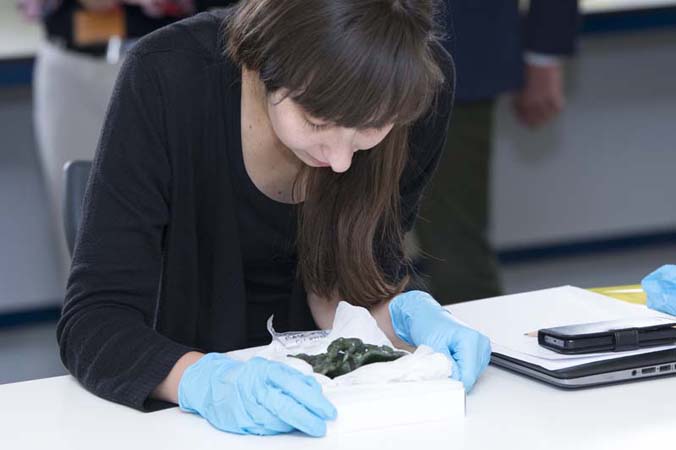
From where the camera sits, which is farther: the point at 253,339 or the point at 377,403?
the point at 253,339

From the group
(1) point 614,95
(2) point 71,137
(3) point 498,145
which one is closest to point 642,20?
(1) point 614,95

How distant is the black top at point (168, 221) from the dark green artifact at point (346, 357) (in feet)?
0.59

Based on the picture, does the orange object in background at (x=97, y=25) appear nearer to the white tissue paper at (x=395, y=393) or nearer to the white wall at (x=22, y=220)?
the white wall at (x=22, y=220)

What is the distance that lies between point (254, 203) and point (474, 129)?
1338 millimetres

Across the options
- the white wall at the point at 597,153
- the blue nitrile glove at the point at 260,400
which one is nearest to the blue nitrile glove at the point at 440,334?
the blue nitrile glove at the point at 260,400

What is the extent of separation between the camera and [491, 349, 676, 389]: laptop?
4.10ft

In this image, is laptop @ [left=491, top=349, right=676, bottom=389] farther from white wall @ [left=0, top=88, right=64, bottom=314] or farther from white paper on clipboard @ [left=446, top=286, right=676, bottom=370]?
white wall @ [left=0, top=88, right=64, bottom=314]

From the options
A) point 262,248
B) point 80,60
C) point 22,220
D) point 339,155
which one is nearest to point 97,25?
point 80,60

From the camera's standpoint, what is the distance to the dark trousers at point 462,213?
110 inches

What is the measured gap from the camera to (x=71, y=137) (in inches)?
110

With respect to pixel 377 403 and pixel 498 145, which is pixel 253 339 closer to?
pixel 377 403

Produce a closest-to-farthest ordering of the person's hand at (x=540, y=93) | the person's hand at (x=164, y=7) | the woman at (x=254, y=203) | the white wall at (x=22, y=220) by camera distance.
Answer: the woman at (x=254, y=203)
the person's hand at (x=164, y=7)
the person's hand at (x=540, y=93)
the white wall at (x=22, y=220)

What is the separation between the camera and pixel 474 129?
281 cm

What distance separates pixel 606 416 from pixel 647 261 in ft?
9.60
